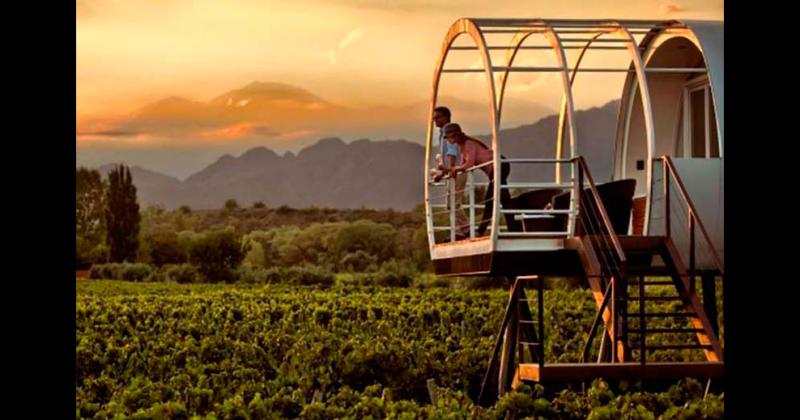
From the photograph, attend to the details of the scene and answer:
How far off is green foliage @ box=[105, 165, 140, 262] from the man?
241ft

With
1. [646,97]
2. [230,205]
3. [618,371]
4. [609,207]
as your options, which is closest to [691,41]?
[646,97]

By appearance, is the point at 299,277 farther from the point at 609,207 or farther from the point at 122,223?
the point at 609,207

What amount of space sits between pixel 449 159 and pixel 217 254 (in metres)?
59.2

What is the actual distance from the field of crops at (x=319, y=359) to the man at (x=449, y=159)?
2155 mm

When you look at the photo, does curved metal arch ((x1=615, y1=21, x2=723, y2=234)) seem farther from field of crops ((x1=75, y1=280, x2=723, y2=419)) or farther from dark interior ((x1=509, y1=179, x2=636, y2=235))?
field of crops ((x1=75, y1=280, x2=723, y2=419))

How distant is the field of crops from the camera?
1623 centimetres

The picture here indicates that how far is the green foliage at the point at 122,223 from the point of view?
9188cm

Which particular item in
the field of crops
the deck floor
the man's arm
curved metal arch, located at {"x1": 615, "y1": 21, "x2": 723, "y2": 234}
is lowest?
the field of crops

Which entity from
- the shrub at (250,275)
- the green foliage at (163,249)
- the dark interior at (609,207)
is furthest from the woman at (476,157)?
the green foliage at (163,249)

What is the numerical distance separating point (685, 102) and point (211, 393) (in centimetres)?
765

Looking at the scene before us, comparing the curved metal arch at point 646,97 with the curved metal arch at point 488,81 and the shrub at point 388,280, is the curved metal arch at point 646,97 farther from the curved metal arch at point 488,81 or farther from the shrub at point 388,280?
the shrub at point 388,280

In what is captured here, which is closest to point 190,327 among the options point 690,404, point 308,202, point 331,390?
point 331,390

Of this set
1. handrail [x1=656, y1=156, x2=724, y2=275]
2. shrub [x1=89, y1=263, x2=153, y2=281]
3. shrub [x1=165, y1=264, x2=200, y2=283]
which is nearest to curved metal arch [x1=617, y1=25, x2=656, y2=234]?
handrail [x1=656, y1=156, x2=724, y2=275]
